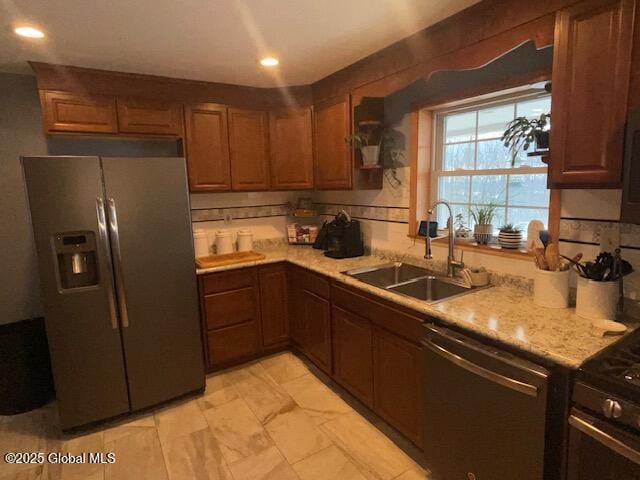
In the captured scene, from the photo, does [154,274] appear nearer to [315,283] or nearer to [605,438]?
[315,283]

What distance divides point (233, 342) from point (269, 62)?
6.98 feet

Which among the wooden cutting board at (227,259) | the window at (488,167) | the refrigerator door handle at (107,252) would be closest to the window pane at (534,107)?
the window at (488,167)

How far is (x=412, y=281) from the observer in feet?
7.70

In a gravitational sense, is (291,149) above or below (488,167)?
above

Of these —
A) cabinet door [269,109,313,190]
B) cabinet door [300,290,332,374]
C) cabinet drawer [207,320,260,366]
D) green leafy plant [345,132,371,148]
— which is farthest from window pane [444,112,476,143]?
cabinet drawer [207,320,260,366]

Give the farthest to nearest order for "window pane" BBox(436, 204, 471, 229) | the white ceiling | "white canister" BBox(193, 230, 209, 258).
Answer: "white canister" BBox(193, 230, 209, 258) < "window pane" BBox(436, 204, 471, 229) < the white ceiling

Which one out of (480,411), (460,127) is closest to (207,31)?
(460,127)

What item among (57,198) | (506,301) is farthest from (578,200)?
(57,198)

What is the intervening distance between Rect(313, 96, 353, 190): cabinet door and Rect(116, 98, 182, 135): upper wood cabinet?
1115mm

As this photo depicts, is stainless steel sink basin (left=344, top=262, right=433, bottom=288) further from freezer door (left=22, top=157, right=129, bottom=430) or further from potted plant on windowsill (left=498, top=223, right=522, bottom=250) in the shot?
freezer door (left=22, top=157, right=129, bottom=430)

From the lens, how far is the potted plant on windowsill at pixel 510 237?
209cm

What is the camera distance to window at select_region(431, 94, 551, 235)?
206 centimetres

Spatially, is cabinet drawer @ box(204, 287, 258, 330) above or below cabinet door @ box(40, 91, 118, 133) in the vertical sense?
below

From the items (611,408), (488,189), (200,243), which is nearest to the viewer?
(611,408)
